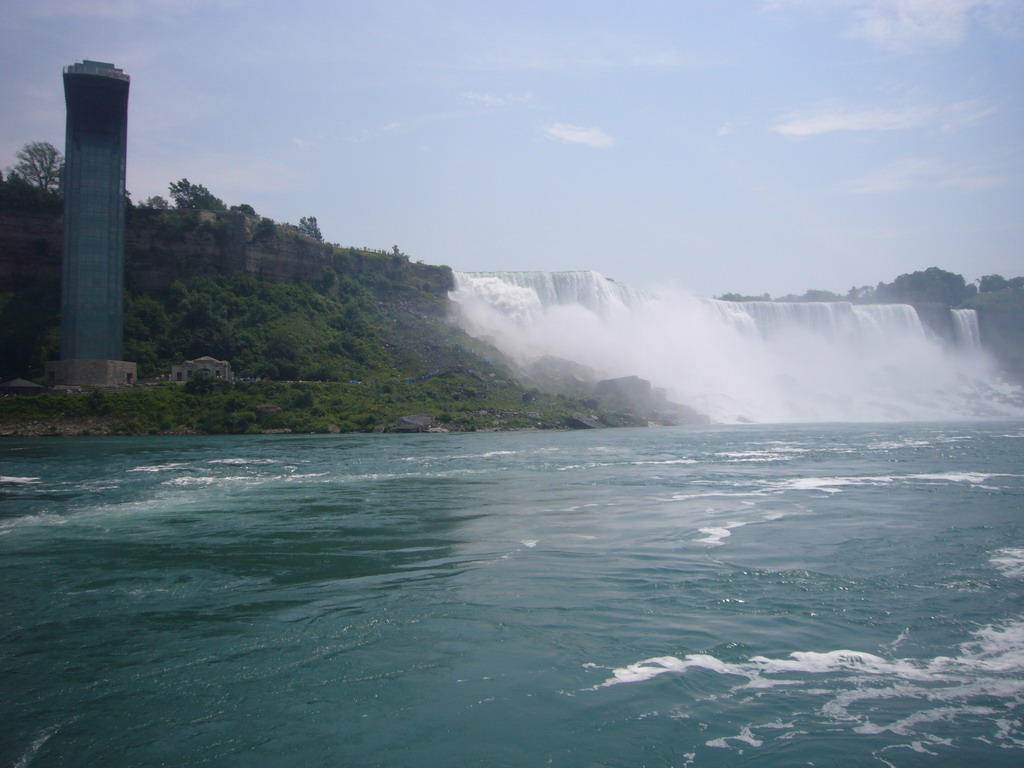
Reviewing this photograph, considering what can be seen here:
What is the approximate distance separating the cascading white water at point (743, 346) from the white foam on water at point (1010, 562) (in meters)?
51.2

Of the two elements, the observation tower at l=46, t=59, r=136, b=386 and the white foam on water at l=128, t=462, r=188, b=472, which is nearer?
the white foam on water at l=128, t=462, r=188, b=472

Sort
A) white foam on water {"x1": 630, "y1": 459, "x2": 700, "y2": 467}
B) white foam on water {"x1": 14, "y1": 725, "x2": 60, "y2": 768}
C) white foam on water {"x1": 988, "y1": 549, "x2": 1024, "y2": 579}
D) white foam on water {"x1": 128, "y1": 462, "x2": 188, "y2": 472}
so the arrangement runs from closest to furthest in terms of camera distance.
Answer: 1. white foam on water {"x1": 14, "y1": 725, "x2": 60, "y2": 768}
2. white foam on water {"x1": 988, "y1": 549, "x2": 1024, "y2": 579}
3. white foam on water {"x1": 128, "y1": 462, "x2": 188, "y2": 472}
4. white foam on water {"x1": 630, "y1": 459, "x2": 700, "y2": 467}

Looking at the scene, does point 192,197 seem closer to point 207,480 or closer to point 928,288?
point 207,480

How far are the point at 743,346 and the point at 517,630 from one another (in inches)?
2647

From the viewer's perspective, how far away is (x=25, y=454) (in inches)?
1126

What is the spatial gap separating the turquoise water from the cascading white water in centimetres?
4880

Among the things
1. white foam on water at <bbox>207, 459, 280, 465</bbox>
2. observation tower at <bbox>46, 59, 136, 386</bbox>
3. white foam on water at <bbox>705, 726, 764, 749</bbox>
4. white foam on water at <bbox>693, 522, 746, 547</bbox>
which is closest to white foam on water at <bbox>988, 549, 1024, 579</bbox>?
white foam on water at <bbox>693, 522, 746, 547</bbox>

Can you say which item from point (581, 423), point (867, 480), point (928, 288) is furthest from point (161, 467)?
point (928, 288)

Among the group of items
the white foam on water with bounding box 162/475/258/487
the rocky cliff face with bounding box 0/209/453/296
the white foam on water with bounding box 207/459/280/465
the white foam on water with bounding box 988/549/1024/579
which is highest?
the rocky cliff face with bounding box 0/209/453/296

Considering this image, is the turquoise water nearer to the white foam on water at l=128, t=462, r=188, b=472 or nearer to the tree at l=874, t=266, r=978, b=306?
the white foam on water at l=128, t=462, r=188, b=472

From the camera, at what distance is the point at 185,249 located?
211 ft

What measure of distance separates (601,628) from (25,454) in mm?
28516

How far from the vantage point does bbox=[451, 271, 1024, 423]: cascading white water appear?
2554 inches

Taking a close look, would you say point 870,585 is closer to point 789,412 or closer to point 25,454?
point 25,454
